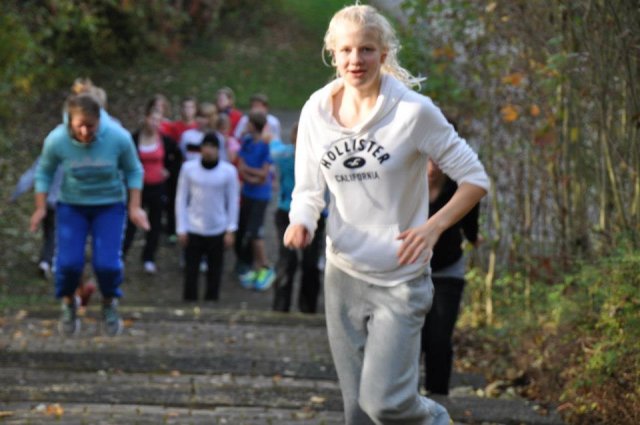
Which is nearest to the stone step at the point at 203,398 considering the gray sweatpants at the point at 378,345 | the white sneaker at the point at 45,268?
the gray sweatpants at the point at 378,345

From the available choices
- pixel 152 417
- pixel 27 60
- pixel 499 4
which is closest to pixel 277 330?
pixel 499 4

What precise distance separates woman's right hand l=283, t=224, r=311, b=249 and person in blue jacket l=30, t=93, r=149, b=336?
16.2 feet

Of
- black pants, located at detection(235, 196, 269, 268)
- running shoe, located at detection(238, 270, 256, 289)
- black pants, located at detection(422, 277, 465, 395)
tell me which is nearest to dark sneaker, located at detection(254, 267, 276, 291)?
running shoe, located at detection(238, 270, 256, 289)

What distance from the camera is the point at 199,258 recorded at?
52.3 ft

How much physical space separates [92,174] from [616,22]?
13.4 feet

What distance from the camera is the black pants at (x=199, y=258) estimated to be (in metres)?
15.8

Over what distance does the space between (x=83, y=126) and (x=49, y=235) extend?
6.08 metres

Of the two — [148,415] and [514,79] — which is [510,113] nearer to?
[514,79]

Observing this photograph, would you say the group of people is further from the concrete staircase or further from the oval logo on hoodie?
the concrete staircase

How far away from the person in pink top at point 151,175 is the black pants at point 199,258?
1.87m

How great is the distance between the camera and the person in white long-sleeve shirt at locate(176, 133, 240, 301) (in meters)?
15.7

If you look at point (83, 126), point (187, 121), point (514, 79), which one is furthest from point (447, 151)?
point (187, 121)

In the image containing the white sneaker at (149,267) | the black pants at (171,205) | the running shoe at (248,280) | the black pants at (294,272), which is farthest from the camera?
the black pants at (171,205)

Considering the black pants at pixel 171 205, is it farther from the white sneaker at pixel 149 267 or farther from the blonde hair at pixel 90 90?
the blonde hair at pixel 90 90
